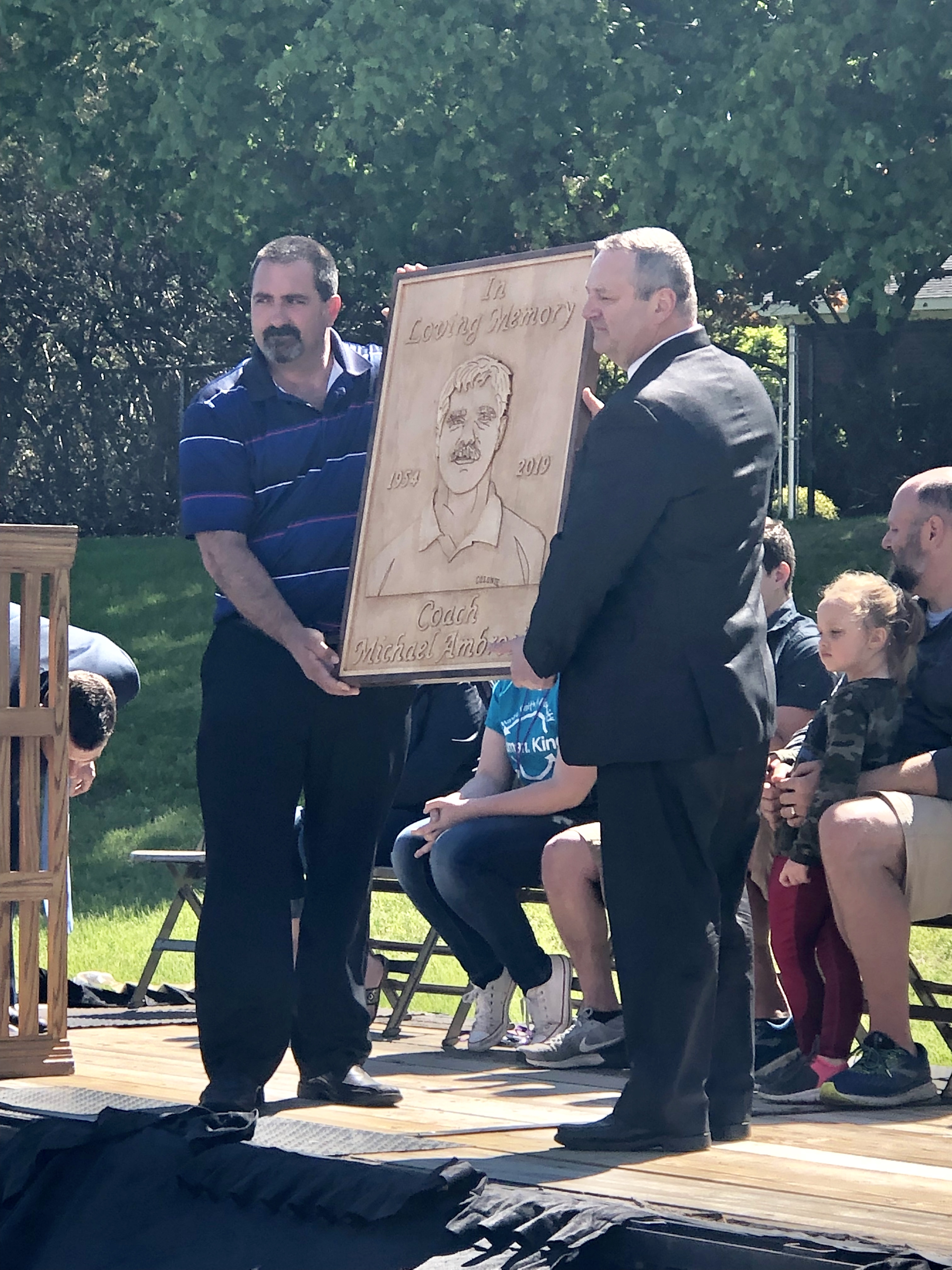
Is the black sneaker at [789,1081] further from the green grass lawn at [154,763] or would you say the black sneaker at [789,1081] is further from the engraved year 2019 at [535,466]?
the green grass lawn at [154,763]

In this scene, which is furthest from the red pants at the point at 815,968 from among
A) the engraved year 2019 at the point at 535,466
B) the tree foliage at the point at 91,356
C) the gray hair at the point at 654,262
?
A: the tree foliage at the point at 91,356

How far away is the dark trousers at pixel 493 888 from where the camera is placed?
6.01m

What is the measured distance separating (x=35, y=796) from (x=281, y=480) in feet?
4.43

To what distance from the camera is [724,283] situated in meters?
19.5

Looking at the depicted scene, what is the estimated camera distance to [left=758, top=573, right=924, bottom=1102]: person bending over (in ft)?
17.4

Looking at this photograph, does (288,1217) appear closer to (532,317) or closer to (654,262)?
(654,262)

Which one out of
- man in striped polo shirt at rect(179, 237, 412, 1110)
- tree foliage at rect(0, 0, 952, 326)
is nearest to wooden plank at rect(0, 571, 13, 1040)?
man in striped polo shirt at rect(179, 237, 412, 1110)

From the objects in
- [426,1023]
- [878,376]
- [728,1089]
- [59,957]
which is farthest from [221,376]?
[878,376]

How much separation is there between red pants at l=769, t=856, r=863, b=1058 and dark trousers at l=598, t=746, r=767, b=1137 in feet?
3.48

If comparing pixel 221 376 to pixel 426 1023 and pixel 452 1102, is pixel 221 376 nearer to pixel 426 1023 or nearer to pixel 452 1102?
pixel 452 1102

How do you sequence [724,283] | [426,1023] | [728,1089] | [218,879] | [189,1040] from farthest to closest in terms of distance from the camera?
[724,283]
[426,1023]
[189,1040]
[218,879]
[728,1089]

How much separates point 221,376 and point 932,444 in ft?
55.0

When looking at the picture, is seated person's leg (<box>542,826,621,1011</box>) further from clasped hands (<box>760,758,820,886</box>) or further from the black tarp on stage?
the black tarp on stage

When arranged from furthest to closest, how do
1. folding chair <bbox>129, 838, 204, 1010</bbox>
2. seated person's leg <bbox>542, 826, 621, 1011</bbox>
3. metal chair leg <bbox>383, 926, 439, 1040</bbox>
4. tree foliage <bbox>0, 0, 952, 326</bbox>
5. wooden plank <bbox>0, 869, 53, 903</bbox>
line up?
tree foliage <bbox>0, 0, 952, 326</bbox> → folding chair <bbox>129, 838, 204, 1010</bbox> → metal chair leg <bbox>383, 926, 439, 1040</bbox> → seated person's leg <bbox>542, 826, 621, 1011</bbox> → wooden plank <bbox>0, 869, 53, 903</bbox>
